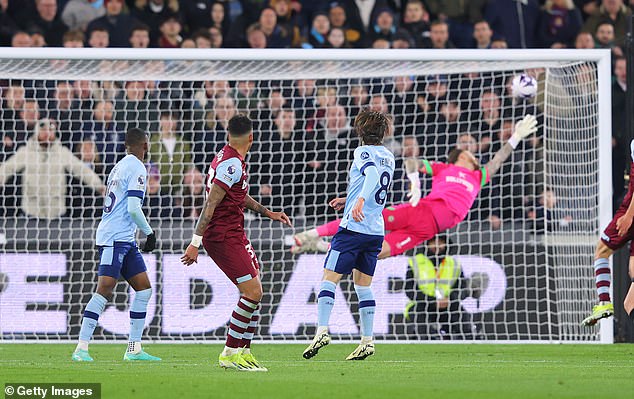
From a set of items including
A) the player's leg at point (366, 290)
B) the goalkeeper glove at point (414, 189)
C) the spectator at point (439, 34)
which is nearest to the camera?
the player's leg at point (366, 290)

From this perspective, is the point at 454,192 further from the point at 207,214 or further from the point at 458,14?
the point at 207,214

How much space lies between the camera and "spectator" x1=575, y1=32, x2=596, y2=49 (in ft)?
51.6

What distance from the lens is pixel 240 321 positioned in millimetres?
8484

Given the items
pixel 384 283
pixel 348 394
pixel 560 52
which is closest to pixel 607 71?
pixel 560 52

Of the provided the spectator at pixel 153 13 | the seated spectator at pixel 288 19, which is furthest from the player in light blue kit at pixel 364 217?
the spectator at pixel 153 13

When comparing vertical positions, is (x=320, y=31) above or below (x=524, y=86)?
above

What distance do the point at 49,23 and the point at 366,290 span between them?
7.34 meters

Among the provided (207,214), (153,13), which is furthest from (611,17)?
(207,214)

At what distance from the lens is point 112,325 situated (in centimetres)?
1313

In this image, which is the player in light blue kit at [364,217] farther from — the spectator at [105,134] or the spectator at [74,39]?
the spectator at [74,39]

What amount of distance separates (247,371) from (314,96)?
6154 millimetres

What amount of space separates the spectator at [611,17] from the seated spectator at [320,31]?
3790 mm

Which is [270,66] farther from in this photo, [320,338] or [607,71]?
[320,338]

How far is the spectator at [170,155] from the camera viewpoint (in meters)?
13.6
